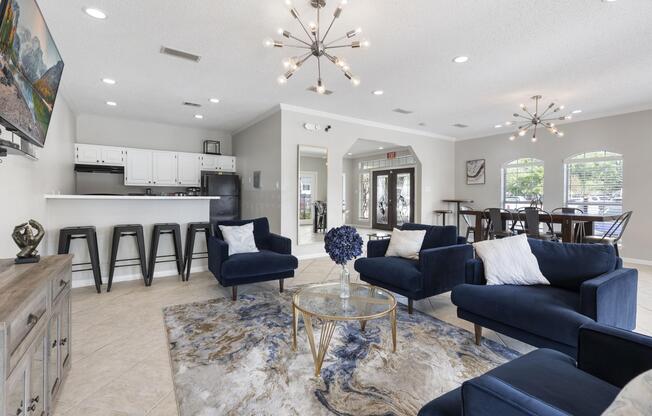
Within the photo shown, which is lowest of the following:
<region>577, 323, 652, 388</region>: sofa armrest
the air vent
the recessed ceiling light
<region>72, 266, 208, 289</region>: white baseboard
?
<region>72, 266, 208, 289</region>: white baseboard

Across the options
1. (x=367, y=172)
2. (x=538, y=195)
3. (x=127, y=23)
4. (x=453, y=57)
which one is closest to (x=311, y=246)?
(x=453, y=57)

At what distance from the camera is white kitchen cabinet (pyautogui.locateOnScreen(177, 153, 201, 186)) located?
21.7 feet

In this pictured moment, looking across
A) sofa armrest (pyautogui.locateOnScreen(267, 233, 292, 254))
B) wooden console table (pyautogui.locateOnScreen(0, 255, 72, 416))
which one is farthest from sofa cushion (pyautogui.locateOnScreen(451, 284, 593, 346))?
wooden console table (pyautogui.locateOnScreen(0, 255, 72, 416))

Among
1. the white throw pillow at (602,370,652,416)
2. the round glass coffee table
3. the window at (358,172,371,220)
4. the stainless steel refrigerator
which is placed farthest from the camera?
the window at (358,172,371,220)

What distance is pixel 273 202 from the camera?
5.77m

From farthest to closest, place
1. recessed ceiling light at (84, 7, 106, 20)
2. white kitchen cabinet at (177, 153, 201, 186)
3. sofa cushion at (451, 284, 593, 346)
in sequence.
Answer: white kitchen cabinet at (177, 153, 201, 186)
recessed ceiling light at (84, 7, 106, 20)
sofa cushion at (451, 284, 593, 346)

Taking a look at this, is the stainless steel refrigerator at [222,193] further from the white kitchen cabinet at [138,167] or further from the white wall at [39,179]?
the white wall at [39,179]

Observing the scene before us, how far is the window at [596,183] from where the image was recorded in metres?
5.77

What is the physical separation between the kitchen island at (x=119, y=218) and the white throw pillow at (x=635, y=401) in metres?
4.54

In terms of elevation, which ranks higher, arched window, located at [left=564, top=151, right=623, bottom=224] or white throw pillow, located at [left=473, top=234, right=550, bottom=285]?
arched window, located at [left=564, top=151, right=623, bottom=224]

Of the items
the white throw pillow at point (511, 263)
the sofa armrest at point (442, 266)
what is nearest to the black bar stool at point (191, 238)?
the sofa armrest at point (442, 266)

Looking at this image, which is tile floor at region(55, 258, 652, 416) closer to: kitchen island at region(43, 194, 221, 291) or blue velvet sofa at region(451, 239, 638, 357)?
kitchen island at region(43, 194, 221, 291)

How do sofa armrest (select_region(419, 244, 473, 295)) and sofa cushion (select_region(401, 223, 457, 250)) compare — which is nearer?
sofa armrest (select_region(419, 244, 473, 295))

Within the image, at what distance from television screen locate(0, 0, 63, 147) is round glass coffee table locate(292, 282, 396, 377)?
2.01 m
